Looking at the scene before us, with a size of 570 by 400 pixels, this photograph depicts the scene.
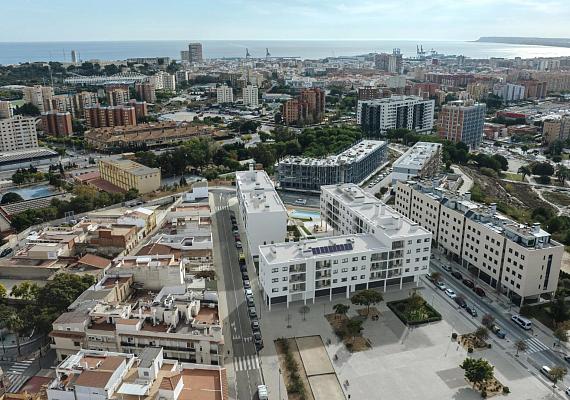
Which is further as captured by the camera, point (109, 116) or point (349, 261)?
point (109, 116)

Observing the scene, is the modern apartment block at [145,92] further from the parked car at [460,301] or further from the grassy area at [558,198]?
the parked car at [460,301]

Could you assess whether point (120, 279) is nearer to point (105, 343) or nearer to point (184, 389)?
point (105, 343)

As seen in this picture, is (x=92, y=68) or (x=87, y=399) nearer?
(x=87, y=399)

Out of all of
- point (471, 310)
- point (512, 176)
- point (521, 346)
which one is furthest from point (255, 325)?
point (512, 176)

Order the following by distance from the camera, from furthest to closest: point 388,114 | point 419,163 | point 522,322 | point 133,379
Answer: point 388,114, point 419,163, point 522,322, point 133,379

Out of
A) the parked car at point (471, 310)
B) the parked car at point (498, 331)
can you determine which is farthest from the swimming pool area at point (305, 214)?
the parked car at point (498, 331)

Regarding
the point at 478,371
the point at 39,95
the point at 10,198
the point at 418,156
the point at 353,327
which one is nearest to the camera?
the point at 478,371

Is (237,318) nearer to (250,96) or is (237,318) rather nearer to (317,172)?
(317,172)

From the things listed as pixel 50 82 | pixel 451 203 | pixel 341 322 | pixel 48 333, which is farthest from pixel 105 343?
pixel 50 82
